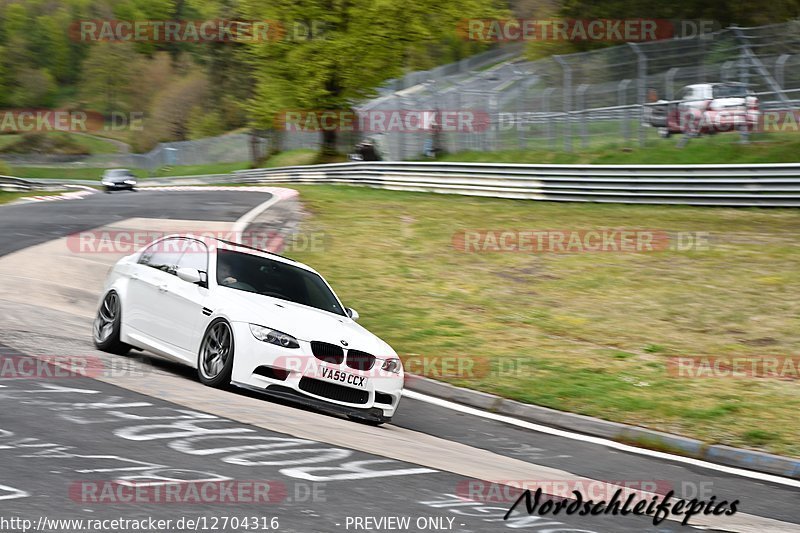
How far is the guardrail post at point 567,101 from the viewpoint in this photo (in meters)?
26.8

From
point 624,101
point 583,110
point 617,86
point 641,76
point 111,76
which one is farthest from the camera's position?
point 111,76

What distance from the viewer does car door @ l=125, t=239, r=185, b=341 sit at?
981cm

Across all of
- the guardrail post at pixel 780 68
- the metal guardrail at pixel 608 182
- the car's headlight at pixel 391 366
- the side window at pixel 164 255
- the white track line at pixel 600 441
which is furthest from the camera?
the guardrail post at pixel 780 68

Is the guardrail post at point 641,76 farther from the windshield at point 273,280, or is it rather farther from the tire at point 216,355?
the tire at point 216,355

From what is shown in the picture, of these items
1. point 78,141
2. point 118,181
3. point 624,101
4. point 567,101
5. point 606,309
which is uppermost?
point 78,141

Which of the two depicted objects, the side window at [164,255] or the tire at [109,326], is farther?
the tire at [109,326]

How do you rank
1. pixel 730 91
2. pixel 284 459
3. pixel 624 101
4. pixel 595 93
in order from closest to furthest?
pixel 284 459 < pixel 730 91 < pixel 624 101 < pixel 595 93

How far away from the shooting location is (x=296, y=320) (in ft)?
28.9

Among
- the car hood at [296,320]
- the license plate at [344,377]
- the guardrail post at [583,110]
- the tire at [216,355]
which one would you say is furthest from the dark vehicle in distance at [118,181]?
the license plate at [344,377]

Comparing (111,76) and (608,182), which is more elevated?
(111,76)

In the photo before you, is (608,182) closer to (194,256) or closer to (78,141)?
(194,256)

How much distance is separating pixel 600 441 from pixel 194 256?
4.39 metres

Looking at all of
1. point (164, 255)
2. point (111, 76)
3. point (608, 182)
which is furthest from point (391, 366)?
point (111, 76)

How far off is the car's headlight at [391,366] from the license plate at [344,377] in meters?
0.29
